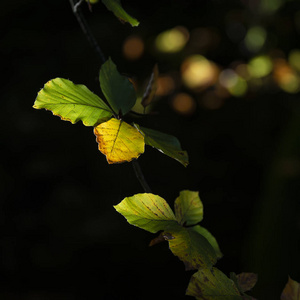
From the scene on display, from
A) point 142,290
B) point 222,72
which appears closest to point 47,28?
point 222,72

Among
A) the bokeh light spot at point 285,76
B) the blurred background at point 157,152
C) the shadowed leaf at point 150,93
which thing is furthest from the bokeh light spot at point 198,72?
the shadowed leaf at point 150,93

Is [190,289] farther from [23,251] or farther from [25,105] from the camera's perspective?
[25,105]

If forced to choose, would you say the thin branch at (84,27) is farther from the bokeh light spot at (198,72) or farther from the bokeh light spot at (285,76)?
the bokeh light spot at (285,76)

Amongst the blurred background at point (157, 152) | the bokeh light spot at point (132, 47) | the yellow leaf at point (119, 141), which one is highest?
the bokeh light spot at point (132, 47)

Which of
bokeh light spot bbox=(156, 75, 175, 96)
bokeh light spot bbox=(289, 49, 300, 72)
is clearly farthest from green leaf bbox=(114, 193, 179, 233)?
bokeh light spot bbox=(289, 49, 300, 72)

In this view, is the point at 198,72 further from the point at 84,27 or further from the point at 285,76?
the point at 84,27

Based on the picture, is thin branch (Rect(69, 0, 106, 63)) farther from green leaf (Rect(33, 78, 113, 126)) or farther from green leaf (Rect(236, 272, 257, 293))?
green leaf (Rect(236, 272, 257, 293))
